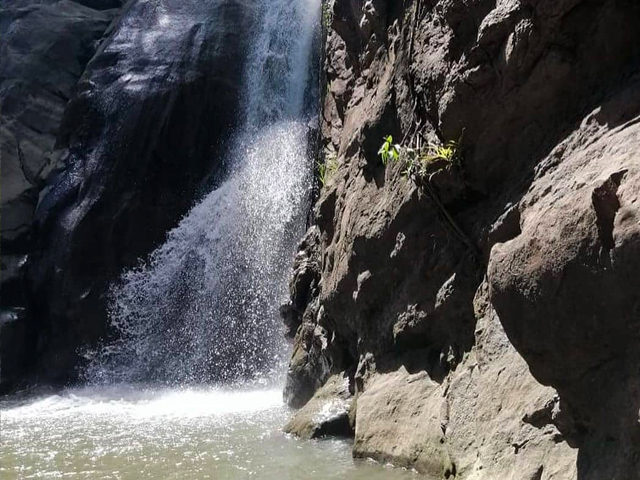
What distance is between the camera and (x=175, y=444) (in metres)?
7.37

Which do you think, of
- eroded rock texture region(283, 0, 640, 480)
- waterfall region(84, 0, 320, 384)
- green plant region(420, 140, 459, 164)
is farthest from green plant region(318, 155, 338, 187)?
green plant region(420, 140, 459, 164)

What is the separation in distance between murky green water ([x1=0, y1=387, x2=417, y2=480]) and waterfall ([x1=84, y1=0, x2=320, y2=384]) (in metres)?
1.35

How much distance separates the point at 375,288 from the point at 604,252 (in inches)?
150

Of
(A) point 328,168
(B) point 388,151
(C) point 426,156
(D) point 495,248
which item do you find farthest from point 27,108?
(D) point 495,248

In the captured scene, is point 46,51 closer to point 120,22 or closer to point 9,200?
point 120,22

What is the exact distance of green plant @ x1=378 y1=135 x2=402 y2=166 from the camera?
6.43 metres

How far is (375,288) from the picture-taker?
725 centimetres

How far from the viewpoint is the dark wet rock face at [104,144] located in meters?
15.5

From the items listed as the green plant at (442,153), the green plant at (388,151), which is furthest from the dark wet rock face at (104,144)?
the green plant at (442,153)

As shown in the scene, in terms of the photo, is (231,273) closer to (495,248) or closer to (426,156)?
(426,156)

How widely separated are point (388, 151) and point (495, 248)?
2890 mm

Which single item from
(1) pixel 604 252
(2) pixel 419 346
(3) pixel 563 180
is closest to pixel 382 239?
(2) pixel 419 346

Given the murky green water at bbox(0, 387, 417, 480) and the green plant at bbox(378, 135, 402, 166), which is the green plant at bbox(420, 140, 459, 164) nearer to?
the green plant at bbox(378, 135, 402, 166)

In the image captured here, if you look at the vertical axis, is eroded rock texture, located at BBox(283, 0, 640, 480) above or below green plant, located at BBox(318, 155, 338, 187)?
below
